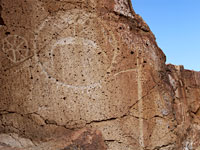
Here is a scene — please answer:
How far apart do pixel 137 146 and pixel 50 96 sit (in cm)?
91

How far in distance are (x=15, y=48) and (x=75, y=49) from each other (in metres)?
0.51

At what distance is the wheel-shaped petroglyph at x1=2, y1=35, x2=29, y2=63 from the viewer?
214cm

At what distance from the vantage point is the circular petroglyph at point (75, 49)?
216cm

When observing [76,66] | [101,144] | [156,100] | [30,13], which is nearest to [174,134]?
[156,100]

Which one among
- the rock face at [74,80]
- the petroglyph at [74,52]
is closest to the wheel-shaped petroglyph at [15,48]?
the rock face at [74,80]

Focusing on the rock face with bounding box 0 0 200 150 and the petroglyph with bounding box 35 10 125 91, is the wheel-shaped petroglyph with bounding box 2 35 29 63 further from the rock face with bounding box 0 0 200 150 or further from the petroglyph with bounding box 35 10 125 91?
the petroglyph with bounding box 35 10 125 91

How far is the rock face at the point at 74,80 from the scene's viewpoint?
2119 millimetres

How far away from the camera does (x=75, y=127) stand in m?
2.16

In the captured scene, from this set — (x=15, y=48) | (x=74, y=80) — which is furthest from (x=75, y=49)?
(x=15, y=48)

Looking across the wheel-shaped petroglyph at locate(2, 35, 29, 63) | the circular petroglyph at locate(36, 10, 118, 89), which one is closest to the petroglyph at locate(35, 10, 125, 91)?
the circular petroglyph at locate(36, 10, 118, 89)

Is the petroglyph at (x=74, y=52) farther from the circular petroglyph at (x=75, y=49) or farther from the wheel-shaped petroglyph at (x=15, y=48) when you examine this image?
the wheel-shaped petroglyph at (x=15, y=48)

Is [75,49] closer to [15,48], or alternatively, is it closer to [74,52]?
[74,52]

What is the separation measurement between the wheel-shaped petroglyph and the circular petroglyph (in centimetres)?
11

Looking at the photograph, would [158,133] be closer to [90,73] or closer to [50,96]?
[90,73]
